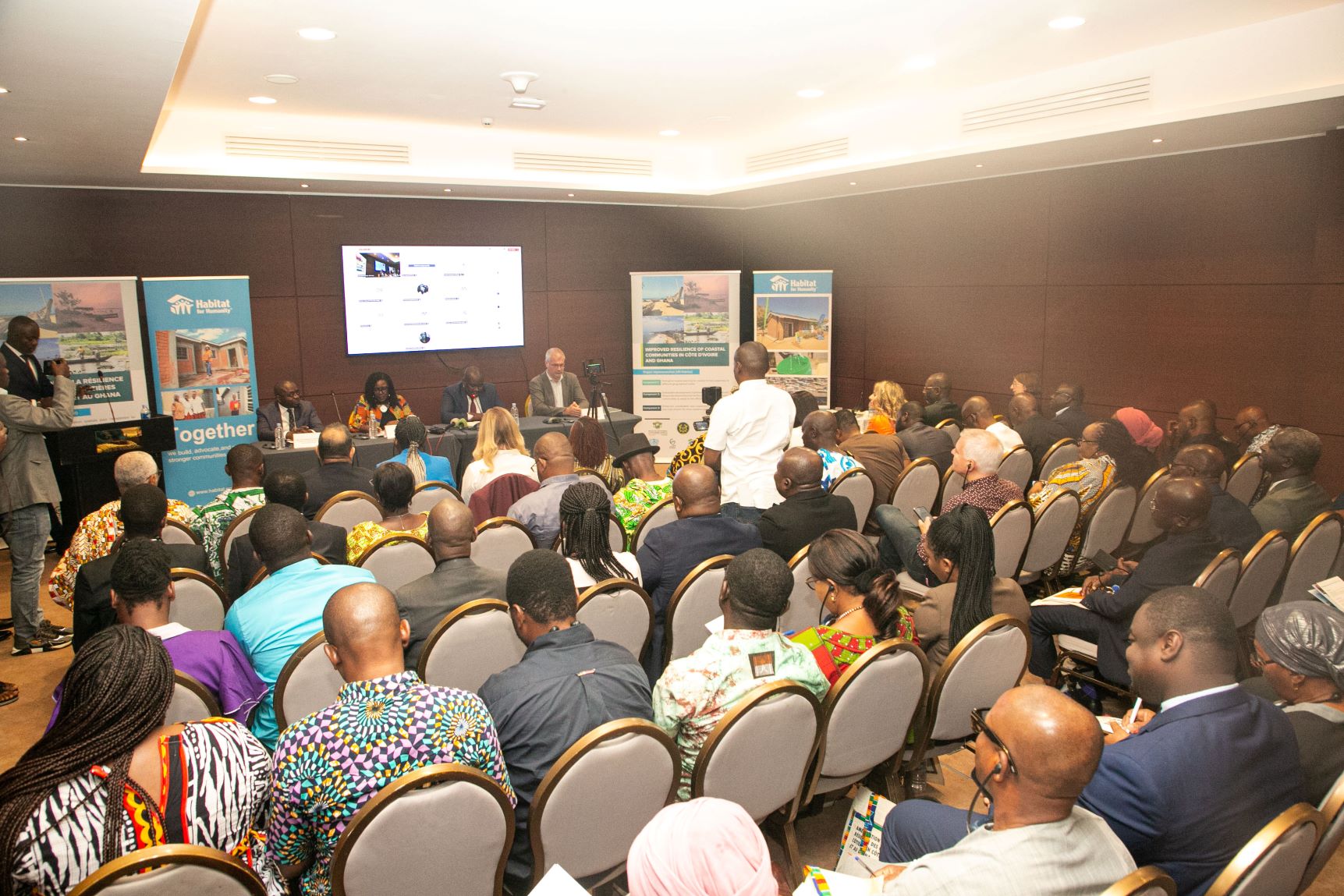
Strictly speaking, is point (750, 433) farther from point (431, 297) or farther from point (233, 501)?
point (431, 297)

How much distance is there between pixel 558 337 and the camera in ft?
34.2

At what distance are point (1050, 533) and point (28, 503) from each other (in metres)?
6.11

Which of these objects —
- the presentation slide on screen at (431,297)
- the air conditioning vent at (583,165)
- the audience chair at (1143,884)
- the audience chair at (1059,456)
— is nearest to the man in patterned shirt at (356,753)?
the audience chair at (1143,884)

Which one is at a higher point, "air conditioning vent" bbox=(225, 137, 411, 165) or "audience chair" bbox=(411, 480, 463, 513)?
"air conditioning vent" bbox=(225, 137, 411, 165)

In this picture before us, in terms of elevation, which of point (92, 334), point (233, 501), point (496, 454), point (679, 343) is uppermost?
point (92, 334)

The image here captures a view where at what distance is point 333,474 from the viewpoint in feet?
16.1

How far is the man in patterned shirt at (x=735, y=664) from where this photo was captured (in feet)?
7.72

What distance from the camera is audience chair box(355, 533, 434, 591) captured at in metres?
3.69

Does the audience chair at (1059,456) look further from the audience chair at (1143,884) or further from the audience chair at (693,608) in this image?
the audience chair at (1143,884)

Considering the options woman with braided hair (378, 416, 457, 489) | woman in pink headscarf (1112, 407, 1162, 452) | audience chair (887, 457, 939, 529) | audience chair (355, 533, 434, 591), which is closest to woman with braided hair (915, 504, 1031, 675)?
Answer: audience chair (355, 533, 434, 591)

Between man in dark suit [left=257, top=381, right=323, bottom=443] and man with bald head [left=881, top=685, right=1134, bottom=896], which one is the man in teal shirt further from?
man in dark suit [left=257, top=381, right=323, bottom=443]

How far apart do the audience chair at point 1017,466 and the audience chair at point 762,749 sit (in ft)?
12.7

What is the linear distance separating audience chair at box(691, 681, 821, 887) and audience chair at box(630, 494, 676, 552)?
6.50ft

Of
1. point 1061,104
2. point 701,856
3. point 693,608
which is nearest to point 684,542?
point 693,608
